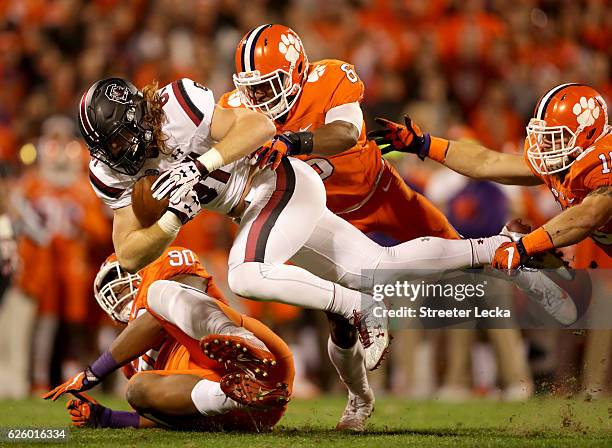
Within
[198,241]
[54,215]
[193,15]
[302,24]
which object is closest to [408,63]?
[302,24]

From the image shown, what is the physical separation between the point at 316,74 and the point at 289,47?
26 centimetres

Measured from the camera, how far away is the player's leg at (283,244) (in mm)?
4137

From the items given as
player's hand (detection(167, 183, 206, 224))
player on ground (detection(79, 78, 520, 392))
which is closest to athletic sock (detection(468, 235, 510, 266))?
player on ground (detection(79, 78, 520, 392))

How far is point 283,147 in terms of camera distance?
445 centimetres

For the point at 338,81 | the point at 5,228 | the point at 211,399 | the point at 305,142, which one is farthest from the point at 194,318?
the point at 5,228

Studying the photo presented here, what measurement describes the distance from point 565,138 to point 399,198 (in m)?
0.95

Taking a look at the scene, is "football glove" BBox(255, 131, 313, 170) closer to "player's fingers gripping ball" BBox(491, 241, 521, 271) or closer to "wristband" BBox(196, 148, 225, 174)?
"wristband" BBox(196, 148, 225, 174)

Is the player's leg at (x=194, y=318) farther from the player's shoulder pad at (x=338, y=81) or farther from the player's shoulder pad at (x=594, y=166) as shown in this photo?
the player's shoulder pad at (x=594, y=166)

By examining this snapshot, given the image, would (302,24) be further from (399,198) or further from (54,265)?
(399,198)

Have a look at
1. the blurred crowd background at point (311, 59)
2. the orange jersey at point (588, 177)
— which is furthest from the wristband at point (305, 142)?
the blurred crowd background at point (311, 59)

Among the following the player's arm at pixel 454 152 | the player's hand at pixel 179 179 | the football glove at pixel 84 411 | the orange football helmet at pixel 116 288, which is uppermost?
the player's hand at pixel 179 179

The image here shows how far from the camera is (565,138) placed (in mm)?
4527

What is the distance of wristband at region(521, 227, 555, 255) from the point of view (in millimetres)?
4312

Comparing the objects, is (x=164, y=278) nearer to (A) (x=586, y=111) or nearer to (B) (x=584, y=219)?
(B) (x=584, y=219)
